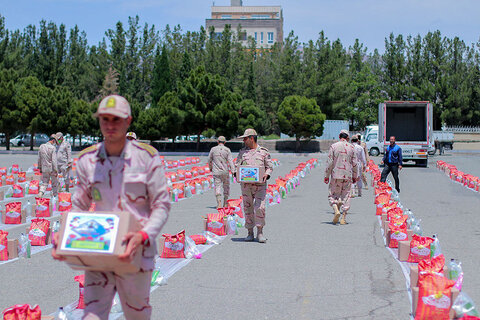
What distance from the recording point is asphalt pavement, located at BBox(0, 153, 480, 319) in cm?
641

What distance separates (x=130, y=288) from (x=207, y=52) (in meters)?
67.6

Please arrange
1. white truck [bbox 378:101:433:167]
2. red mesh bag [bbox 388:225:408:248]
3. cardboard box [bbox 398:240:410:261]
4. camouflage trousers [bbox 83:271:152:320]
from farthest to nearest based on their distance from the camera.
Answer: white truck [bbox 378:101:433:167]
red mesh bag [bbox 388:225:408:248]
cardboard box [bbox 398:240:410:261]
camouflage trousers [bbox 83:271:152:320]

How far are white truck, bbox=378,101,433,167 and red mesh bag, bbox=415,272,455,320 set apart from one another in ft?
92.6

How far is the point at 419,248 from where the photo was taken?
8672mm

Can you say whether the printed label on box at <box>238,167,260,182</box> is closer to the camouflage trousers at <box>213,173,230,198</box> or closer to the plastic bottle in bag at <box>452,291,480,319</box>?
the camouflage trousers at <box>213,173,230,198</box>

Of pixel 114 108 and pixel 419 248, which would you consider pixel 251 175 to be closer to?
pixel 419 248

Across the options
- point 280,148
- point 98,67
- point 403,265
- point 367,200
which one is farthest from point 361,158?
point 98,67

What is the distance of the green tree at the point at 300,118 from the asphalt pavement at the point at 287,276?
4100 cm

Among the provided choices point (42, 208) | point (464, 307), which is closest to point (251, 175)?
point (464, 307)

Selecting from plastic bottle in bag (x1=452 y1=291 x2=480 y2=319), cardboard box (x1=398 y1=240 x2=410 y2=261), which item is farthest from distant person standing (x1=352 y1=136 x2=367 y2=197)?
plastic bottle in bag (x1=452 y1=291 x2=480 y2=319)

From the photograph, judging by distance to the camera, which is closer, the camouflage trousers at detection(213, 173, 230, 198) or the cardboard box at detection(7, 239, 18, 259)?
the cardboard box at detection(7, 239, 18, 259)

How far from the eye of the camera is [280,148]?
57.5m

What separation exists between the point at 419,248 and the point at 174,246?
11.1ft

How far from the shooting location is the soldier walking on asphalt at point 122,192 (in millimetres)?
4059
